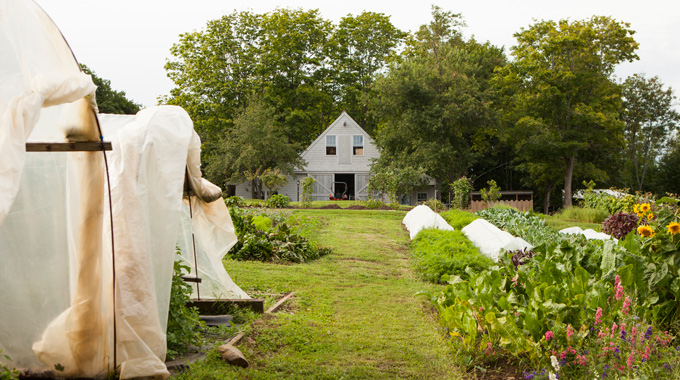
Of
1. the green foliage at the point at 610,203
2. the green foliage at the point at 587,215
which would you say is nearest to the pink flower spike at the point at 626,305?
the green foliage at the point at 610,203

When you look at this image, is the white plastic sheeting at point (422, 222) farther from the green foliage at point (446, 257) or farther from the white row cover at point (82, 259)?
the white row cover at point (82, 259)

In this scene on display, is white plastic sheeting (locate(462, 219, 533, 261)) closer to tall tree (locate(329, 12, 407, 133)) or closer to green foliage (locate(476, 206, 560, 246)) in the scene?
green foliage (locate(476, 206, 560, 246))

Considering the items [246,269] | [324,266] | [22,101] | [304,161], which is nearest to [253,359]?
[22,101]

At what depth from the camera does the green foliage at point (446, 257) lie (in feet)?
30.2

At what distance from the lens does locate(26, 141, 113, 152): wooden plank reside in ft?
13.5

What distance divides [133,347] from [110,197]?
1132 mm

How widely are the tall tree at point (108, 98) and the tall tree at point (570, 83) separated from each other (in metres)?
27.2

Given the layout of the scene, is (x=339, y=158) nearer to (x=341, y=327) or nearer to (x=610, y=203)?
(x=610, y=203)

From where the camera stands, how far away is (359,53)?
139 feet

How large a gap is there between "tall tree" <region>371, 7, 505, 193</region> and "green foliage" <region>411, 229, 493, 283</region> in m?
19.7

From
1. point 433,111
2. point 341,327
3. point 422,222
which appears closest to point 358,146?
point 433,111

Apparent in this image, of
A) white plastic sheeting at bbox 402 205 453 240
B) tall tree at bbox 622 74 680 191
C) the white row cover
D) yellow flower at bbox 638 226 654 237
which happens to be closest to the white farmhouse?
white plastic sheeting at bbox 402 205 453 240

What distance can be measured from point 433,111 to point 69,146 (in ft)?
98.3

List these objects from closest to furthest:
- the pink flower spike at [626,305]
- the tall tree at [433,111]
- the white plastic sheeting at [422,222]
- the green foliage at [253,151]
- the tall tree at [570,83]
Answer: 1. the pink flower spike at [626,305]
2. the white plastic sheeting at [422,222]
3. the tall tree at [433,111]
4. the green foliage at [253,151]
5. the tall tree at [570,83]
